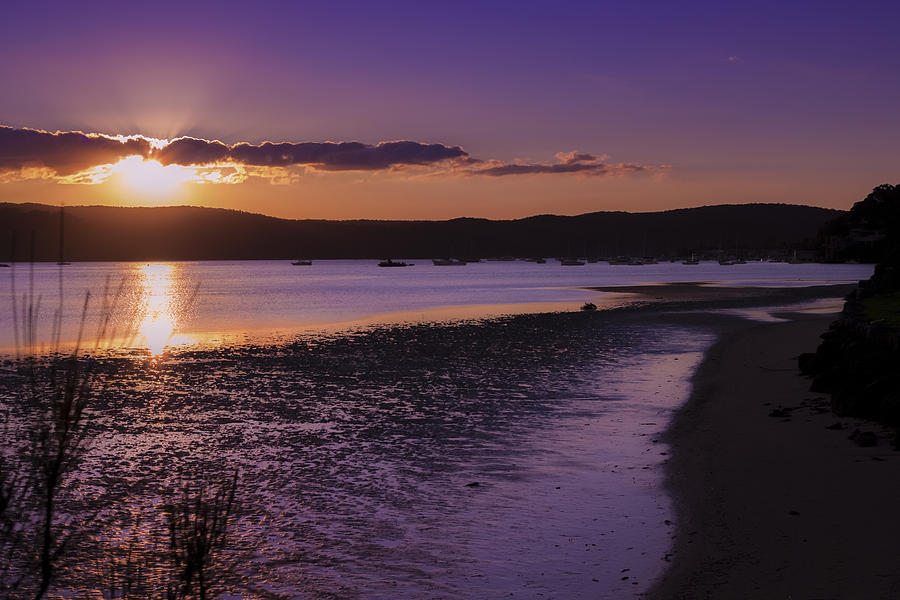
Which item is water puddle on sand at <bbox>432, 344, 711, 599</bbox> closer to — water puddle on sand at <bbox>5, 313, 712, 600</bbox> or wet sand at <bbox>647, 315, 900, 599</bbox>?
water puddle on sand at <bbox>5, 313, 712, 600</bbox>

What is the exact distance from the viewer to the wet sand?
7363mm

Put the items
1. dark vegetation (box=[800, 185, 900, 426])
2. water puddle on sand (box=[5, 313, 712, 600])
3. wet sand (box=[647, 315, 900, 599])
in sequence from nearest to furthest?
wet sand (box=[647, 315, 900, 599]), water puddle on sand (box=[5, 313, 712, 600]), dark vegetation (box=[800, 185, 900, 426])

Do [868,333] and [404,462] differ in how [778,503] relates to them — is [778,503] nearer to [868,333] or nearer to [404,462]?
[404,462]

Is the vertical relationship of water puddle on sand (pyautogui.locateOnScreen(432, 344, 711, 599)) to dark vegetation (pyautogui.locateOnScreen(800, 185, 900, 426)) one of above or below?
below

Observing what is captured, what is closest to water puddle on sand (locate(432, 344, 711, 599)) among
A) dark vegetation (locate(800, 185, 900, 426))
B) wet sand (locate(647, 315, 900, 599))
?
wet sand (locate(647, 315, 900, 599))

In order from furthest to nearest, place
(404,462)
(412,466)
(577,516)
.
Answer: (404,462) < (412,466) < (577,516)

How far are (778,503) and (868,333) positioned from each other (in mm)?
8548

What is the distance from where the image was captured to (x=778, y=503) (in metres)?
9.77

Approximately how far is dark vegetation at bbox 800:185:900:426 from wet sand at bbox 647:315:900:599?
19.0 inches

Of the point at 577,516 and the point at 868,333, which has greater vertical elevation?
the point at 868,333

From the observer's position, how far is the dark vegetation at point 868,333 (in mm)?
13648

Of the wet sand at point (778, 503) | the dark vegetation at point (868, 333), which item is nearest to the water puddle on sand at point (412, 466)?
the wet sand at point (778, 503)

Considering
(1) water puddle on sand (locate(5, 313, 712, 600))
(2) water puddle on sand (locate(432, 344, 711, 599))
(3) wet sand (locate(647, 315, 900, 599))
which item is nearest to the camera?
(3) wet sand (locate(647, 315, 900, 599))

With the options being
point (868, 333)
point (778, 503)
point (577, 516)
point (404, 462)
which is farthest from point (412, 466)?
point (868, 333)
